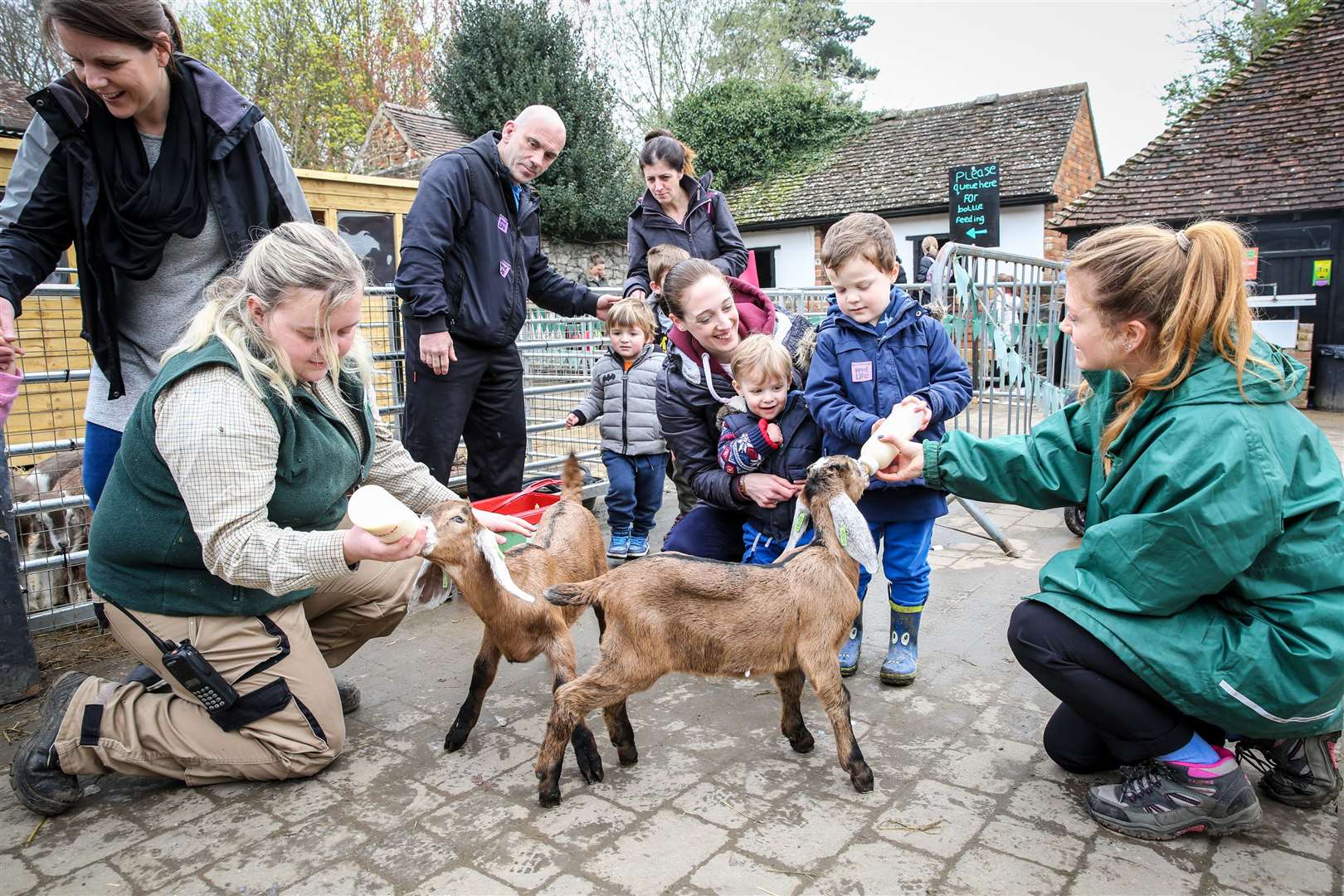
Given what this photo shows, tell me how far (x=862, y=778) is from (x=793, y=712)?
1.14ft

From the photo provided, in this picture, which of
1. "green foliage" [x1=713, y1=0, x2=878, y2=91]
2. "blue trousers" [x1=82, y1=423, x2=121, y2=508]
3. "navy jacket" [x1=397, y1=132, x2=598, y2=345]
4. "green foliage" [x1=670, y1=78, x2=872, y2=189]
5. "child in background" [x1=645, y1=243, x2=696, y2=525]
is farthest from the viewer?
"green foliage" [x1=713, y1=0, x2=878, y2=91]

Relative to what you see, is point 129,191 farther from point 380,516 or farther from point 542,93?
point 542,93

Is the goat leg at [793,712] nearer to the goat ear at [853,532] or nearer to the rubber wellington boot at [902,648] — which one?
the goat ear at [853,532]

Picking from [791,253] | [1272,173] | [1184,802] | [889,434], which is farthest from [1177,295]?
[791,253]

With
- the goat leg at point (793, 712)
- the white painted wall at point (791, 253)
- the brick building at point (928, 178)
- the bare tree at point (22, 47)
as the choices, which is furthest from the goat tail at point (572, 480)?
the bare tree at point (22, 47)

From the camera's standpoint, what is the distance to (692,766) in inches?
117

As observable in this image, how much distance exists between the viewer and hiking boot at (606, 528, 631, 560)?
5.73 meters

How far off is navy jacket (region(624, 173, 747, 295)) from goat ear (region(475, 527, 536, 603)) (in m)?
3.08

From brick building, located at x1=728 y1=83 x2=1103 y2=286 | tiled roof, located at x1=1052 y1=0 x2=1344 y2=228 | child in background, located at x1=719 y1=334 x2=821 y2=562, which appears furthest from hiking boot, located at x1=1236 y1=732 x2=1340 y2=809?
brick building, located at x1=728 y1=83 x2=1103 y2=286

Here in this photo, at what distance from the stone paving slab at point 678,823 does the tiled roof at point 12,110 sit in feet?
30.6

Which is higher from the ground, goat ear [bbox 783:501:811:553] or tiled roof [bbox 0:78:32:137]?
tiled roof [bbox 0:78:32:137]

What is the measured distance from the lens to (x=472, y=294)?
441cm

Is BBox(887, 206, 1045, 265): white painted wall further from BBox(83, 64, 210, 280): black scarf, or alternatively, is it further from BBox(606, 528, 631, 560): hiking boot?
BBox(83, 64, 210, 280): black scarf

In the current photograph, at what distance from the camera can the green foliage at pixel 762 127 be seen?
25.3 meters
